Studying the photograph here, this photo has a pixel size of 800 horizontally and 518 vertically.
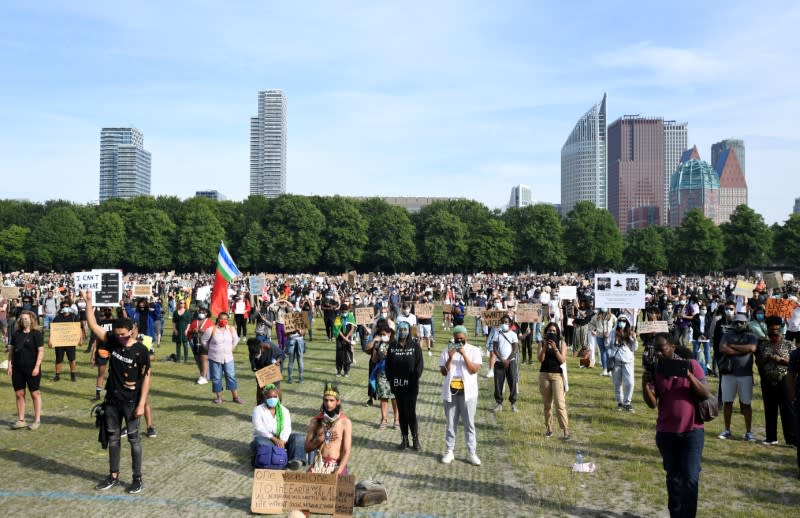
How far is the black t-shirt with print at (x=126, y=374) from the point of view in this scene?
8.19m

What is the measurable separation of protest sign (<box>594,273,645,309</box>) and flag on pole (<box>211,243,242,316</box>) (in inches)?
377

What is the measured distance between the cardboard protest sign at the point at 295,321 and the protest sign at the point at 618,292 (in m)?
7.85

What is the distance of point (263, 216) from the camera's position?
102 metres

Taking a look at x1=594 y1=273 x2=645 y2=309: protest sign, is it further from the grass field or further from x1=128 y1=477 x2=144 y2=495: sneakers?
x1=128 y1=477 x2=144 y2=495: sneakers

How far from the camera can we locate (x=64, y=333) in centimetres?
1548

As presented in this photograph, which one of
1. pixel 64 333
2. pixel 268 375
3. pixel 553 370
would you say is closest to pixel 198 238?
pixel 64 333

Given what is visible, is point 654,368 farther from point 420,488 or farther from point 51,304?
point 51,304

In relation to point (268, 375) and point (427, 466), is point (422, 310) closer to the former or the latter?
point (268, 375)

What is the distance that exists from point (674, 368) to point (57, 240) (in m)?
105

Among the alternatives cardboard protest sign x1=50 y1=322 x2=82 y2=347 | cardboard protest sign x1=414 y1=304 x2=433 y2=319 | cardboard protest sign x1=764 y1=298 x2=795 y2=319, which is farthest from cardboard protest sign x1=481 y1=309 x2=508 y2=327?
cardboard protest sign x1=50 y1=322 x2=82 y2=347

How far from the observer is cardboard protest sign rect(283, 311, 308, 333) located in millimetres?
15703

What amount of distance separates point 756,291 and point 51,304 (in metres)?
28.8

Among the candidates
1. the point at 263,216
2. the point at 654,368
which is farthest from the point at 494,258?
the point at 654,368

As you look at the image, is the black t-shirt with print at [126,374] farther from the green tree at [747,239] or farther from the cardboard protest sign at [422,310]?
the green tree at [747,239]
